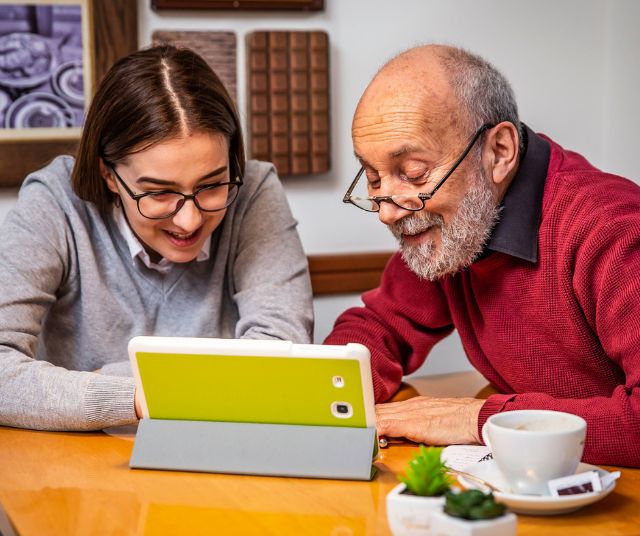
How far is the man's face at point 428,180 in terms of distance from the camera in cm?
167

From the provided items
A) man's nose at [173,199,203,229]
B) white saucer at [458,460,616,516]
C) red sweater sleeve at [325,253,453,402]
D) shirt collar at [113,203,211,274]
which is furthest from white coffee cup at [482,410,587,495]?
shirt collar at [113,203,211,274]

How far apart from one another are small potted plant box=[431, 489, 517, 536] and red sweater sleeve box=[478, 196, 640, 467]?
46cm

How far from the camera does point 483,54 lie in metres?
2.98

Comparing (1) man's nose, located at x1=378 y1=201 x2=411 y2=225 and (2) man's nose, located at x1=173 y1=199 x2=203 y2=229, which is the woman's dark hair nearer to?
(2) man's nose, located at x1=173 y1=199 x2=203 y2=229

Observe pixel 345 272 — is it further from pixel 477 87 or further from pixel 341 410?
pixel 341 410

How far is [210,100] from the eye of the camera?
1.95 metres

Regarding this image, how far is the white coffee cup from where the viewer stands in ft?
3.83

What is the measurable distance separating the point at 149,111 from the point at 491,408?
879 millimetres

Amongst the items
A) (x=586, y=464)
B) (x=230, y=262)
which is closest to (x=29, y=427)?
(x=230, y=262)

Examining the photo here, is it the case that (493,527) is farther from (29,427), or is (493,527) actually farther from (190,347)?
(29,427)

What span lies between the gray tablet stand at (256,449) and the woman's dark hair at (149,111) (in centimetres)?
66

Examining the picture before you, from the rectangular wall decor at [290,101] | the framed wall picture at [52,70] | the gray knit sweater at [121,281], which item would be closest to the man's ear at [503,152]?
the gray knit sweater at [121,281]

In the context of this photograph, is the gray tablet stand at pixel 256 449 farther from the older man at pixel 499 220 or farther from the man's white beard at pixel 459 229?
the man's white beard at pixel 459 229

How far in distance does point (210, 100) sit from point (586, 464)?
104 centimetres
